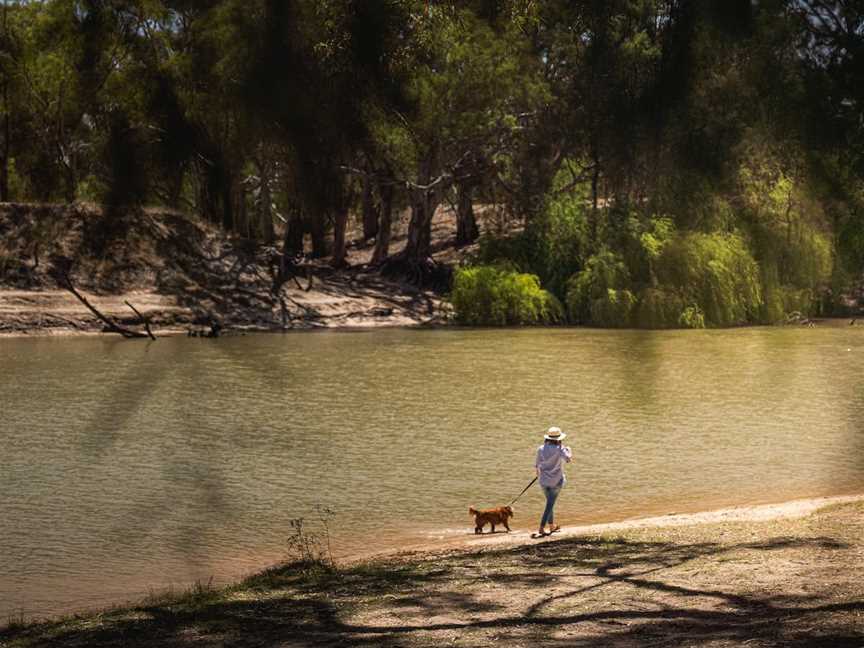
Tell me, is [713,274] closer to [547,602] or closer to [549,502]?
[549,502]

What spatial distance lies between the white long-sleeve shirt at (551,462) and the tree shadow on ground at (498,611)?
2389 millimetres

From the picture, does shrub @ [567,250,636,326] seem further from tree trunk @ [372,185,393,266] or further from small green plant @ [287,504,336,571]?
small green plant @ [287,504,336,571]

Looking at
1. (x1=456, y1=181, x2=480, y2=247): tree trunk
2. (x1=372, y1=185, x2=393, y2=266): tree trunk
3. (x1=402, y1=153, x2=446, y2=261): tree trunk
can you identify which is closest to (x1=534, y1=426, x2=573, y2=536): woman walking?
(x1=402, y1=153, x2=446, y2=261): tree trunk

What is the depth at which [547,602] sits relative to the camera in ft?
31.8

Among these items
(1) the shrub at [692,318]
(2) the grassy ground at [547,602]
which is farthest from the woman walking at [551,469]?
(1) the shrub at [692,318]

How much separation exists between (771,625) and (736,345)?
3175 centimetres

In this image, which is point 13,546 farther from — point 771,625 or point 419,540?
point 771,625

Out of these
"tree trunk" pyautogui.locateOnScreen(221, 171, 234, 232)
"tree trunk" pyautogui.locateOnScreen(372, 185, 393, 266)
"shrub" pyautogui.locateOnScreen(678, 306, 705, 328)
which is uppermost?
"tree trunk" pyautogui.locateOnScreen(372, 185, 393, 266)

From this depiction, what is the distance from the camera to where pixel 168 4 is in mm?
8750

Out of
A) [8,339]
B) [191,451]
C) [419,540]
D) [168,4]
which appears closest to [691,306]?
[8,339]

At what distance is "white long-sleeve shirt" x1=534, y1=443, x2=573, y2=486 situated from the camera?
1439cm

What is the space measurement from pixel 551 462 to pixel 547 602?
15.6 feet

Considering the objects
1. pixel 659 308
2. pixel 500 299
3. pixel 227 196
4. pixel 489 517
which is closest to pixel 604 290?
pixel 659 308

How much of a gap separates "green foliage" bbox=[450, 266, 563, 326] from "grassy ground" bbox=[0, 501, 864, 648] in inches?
1361
